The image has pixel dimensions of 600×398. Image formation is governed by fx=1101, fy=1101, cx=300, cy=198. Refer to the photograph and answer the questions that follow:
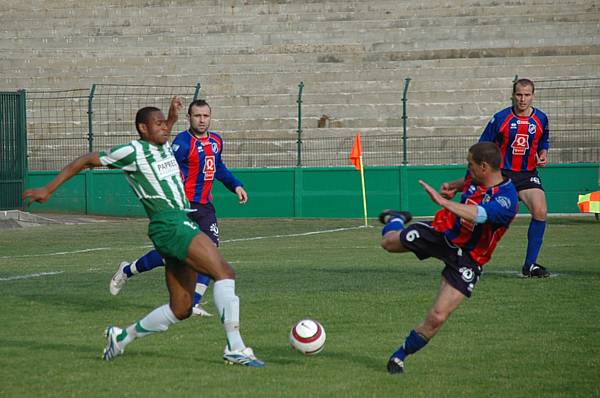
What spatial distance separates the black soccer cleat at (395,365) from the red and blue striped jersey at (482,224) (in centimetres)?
89

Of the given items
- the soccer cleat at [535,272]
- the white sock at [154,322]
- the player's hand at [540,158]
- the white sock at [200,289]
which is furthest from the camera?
the player's hand at [540,158]

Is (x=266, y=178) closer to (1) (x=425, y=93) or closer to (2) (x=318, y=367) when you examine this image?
(1) (x=425, y=93)

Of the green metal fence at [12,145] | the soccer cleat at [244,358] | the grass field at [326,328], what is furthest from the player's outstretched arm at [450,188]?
the green metal fence at [12,145]

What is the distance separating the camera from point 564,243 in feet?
59.2

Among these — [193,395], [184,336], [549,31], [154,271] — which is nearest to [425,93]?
[549,31]

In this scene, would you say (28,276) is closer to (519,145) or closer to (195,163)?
(195,163)

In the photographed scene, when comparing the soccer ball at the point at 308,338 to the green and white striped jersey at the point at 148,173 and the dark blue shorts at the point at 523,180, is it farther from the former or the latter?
the dark blue shorts at the point at 523,180

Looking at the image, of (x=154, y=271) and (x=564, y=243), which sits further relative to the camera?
(x=564, y=243)

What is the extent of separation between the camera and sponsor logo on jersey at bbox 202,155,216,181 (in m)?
11.2

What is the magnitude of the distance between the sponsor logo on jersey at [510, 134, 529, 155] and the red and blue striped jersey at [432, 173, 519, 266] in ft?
17.6

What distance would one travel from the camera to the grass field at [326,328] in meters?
7.12

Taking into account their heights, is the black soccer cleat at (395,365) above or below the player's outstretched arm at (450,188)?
below

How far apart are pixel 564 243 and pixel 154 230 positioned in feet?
38.0

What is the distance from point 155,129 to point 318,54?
26.6m
